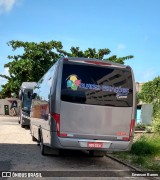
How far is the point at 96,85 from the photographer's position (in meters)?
11.1

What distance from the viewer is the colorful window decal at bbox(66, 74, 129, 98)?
35.8ft

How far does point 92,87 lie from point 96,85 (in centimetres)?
14

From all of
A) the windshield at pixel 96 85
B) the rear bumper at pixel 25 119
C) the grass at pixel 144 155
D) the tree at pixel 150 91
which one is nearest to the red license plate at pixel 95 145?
the windshield at pixel 96 85

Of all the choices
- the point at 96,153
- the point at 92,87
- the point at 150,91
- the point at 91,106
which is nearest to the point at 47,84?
the point at 92,87

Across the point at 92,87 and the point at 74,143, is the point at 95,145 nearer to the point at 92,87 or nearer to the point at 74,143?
the point at 74,143

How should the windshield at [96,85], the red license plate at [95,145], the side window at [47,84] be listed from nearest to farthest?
the red license plate at [95,145] < the windshield at [96,85] < the side window at [47,84]

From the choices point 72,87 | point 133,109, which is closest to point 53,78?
point 72,87

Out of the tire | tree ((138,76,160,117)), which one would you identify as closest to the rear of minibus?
the tire

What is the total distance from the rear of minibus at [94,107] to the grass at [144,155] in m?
0.95

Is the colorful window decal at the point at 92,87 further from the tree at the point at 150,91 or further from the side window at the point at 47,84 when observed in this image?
the tree at the point at 150,91

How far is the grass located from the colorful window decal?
2203 millimetres

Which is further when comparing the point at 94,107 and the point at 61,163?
the point at 61,163

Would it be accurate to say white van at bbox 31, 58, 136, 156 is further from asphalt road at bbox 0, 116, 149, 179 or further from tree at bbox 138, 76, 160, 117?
tree at bbox 138, 76, 160, 117

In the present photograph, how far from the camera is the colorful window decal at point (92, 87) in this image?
10922mm
